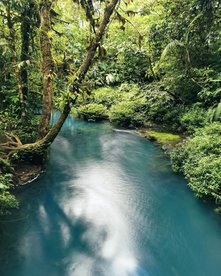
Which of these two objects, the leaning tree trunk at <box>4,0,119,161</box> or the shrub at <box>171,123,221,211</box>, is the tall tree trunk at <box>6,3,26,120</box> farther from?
the shrub at <box>171,123,221,211</box>

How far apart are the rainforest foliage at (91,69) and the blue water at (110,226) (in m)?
0.54

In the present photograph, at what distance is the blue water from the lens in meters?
3.78

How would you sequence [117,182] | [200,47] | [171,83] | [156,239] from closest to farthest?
[156,239], [117,182], [200,47], [171,83]

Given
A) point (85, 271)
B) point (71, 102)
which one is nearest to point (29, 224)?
point (85, 271)

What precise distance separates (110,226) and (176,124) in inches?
238

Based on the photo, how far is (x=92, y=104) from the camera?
13.7 m

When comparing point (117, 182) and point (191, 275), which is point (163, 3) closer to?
point (117, 182)

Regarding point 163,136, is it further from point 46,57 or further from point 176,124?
point 46,57

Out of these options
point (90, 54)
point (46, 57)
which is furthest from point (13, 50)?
point (90, 54)

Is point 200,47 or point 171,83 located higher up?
point 200,47

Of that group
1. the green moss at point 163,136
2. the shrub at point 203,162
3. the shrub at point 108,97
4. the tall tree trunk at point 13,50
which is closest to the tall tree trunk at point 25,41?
the tall tree trunk at point 13,50

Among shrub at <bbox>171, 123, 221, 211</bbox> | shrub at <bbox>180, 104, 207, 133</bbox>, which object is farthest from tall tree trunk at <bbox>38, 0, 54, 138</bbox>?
shrub at <bbox>180, 104, 207, 133</bbox>

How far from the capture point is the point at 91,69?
272 inches

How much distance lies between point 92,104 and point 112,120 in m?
2.15
